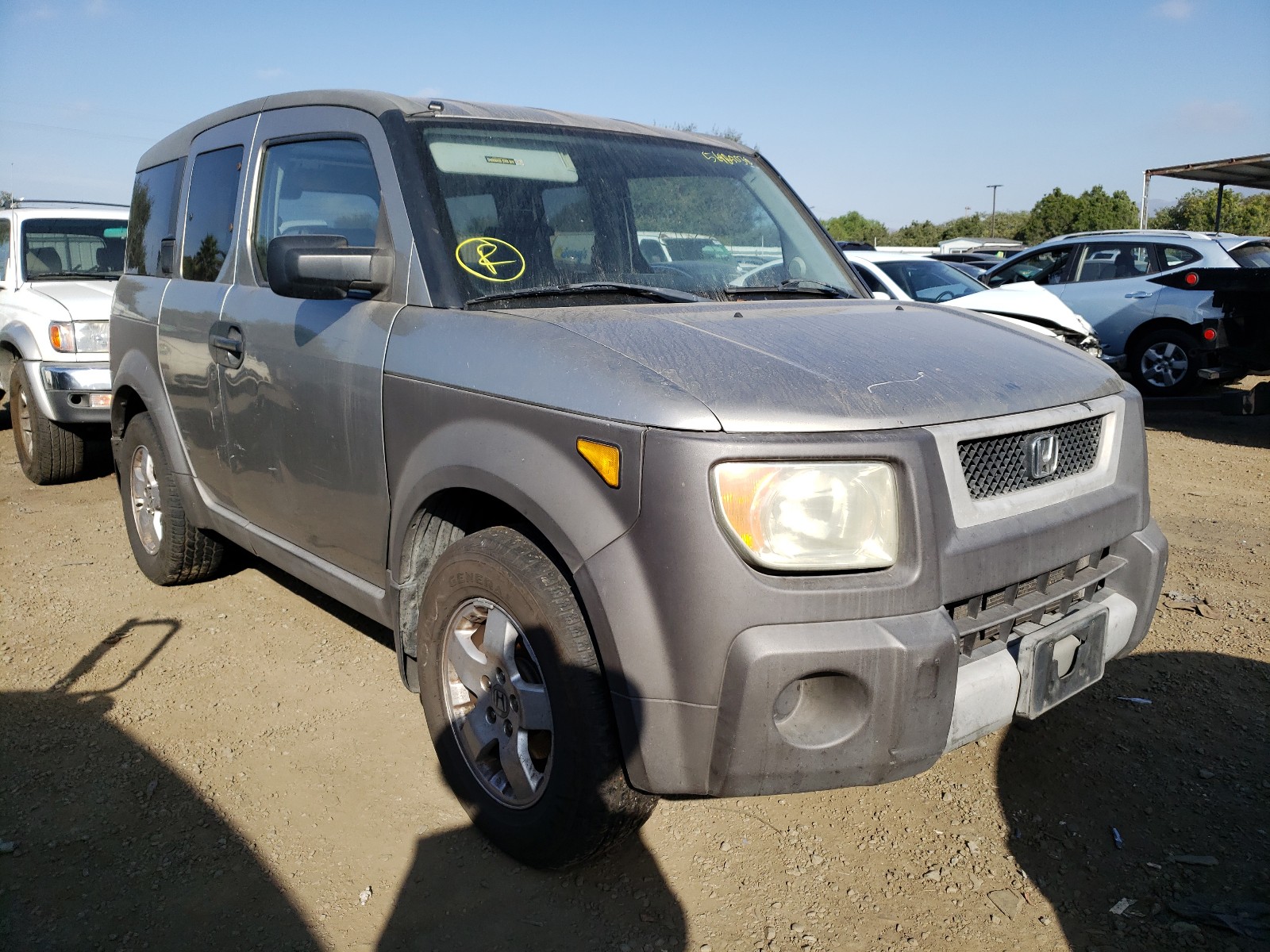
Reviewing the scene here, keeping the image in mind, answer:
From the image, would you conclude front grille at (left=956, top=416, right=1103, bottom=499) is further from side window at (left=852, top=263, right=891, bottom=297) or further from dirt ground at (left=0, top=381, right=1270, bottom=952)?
side window at (left=852, top=263, right=891, bottom=297)

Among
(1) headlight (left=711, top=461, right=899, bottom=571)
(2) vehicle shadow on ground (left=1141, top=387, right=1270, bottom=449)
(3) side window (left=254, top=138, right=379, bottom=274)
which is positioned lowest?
(2) vehicle shadow on ground (left=1141, top=387, right=1270, bottom=449)

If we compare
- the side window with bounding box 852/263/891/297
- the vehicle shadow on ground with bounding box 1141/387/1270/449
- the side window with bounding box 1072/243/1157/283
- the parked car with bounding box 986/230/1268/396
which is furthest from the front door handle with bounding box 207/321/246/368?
the side window with bounding box 1072/243/1157/283

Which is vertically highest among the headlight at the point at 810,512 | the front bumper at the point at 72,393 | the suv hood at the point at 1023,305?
the suv hood at the point at 1023,305

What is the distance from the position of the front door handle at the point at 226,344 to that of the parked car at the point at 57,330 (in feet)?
10.0

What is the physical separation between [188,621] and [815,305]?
3028 millimetres

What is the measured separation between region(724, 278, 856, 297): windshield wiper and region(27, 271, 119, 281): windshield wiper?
5.71 metres

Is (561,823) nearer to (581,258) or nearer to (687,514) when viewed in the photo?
(687,514)

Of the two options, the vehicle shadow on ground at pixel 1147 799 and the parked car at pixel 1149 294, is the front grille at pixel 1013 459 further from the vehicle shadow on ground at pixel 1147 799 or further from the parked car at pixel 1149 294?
the parked car at pixel 1149 294

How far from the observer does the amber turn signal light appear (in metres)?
2.14

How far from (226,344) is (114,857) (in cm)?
172

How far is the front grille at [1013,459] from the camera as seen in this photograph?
2279mm

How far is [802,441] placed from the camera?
2.07 metres

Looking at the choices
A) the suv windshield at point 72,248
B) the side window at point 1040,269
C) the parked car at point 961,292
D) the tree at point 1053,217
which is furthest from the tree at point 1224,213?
the suv windshield at point 72,248

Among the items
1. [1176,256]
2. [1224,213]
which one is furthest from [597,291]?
[1224,213]
